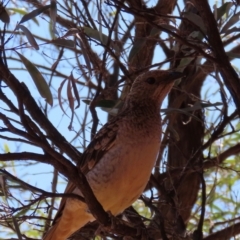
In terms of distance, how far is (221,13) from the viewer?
241 cm

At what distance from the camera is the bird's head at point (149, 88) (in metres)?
2.82

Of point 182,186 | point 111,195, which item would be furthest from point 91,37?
point 182,186

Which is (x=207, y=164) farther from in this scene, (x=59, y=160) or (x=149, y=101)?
(x=59, y=160)

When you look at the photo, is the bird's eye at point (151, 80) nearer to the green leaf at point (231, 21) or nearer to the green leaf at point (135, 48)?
the green leaf at point (135, 48)

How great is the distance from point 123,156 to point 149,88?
45cm

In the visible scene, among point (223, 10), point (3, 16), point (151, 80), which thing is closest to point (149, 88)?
point (151, 80)

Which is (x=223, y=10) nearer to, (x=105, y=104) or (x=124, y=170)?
(x=105, y=104)

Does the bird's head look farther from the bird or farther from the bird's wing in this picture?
the bird's wing

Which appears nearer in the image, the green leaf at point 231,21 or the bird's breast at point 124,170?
the green leaf at point 231,21

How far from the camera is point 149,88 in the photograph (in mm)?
2850

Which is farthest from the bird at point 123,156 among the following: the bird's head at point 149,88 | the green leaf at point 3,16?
the green leaf at point 3,16

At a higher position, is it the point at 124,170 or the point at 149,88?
the point at 149,88

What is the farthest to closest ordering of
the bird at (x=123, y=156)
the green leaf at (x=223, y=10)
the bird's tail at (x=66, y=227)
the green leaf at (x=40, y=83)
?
1. the bird's tail at (x=66, y=227)
2. the bird at (x=123, y=156)
3. the green leaf at (x=223, y=10)
4. the green leaf at (x=40, y=83)

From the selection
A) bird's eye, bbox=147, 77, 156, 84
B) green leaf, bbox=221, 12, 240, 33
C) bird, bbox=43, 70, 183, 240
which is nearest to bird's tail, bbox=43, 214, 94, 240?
bird, bbox=43, 70, 183, 240
